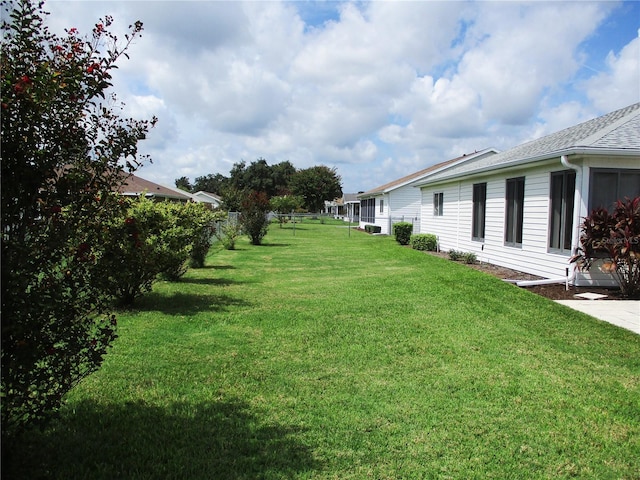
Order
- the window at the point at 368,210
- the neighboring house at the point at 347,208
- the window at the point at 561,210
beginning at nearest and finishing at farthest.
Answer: the window at the point at 561,210
the window at the point at 368,210
the neighboring house at the point at 347,208

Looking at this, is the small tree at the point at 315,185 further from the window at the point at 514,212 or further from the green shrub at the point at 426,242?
the window at the point at 514,212

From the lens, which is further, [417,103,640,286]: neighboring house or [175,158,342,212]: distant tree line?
[175,158,342,212]: distant tree line

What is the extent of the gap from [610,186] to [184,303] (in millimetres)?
8531

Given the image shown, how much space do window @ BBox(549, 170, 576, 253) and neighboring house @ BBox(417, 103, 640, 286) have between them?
0.07ft

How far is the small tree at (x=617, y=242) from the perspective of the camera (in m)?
8.14

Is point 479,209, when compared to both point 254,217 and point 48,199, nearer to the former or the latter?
point 254,217

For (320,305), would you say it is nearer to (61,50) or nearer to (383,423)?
(383,423)

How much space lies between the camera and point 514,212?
469 inches

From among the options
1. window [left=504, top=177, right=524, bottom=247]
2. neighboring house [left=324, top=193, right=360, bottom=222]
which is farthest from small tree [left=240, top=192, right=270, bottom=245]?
window [left=504, top=177, right=524, bottom=247]

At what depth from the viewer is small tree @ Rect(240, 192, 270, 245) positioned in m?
20.9

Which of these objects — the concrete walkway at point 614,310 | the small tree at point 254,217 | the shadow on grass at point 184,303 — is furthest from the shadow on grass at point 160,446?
the small tree at point 254,217

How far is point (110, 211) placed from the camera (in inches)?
108

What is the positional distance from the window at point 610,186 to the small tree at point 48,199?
30.0ft

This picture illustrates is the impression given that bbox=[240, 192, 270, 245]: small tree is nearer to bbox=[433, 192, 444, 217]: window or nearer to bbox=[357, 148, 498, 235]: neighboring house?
bbox=[433, 192, 444, 217]: window
